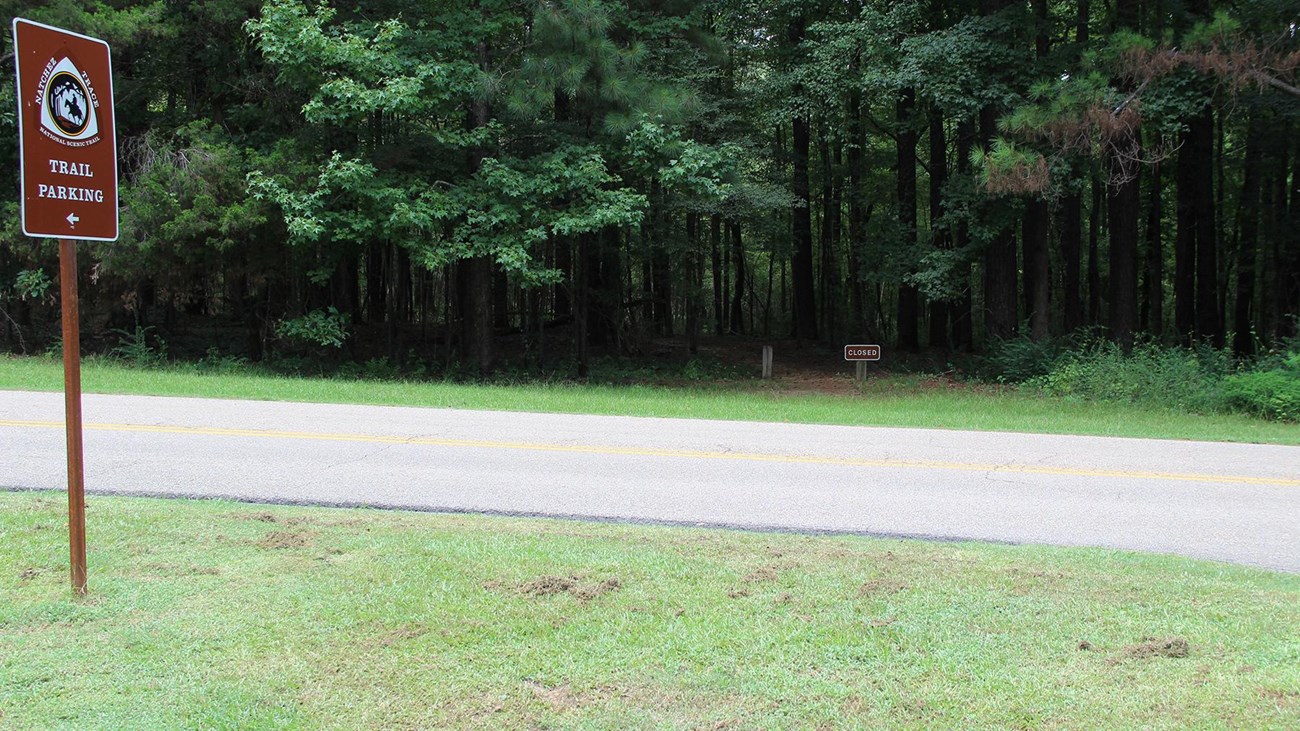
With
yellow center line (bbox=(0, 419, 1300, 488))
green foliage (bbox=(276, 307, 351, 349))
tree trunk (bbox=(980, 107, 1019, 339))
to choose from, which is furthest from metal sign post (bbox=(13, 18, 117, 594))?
tree trunk (bbox=(980, 107, 1019, 339))

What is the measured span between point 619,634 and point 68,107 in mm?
4076

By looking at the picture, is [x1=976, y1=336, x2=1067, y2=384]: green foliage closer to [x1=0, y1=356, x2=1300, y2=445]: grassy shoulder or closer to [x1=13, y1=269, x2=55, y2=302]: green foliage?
[x1=0, y1=356, x2=1300, y2=445]: grassy shoulder

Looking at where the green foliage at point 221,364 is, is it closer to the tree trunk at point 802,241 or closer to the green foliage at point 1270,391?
the tree trunk at point 802,241

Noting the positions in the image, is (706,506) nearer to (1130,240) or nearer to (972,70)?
(972,70)

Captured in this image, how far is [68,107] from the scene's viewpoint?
4.62 meters

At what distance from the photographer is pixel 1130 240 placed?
71.4 ft

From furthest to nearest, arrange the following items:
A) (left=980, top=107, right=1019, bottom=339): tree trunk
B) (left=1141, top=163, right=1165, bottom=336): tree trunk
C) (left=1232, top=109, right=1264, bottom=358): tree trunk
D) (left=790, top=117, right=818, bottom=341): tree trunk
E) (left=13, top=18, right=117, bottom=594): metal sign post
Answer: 1. (left=1141, top=163, right=1165, bottom=336): tree trunk
2. (left=790, top=117, right=818, bottom=341): tree trunk
3. (left=1232, top=109, right=1264, bottom=358): tree trunk
4. (left=980, top=107, right=1019, bottom=339): tree trunk
5. (left=13, top=18, right=117, bottom=594): metal sign post

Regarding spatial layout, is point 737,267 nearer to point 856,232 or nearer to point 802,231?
point 856,232

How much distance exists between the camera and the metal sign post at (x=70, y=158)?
4379 mm

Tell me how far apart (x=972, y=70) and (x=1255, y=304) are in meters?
30.6

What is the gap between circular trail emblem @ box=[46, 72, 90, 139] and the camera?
454 centimetres

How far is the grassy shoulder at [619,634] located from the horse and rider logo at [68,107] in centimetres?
251

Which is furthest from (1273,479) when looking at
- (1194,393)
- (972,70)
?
(972,70)

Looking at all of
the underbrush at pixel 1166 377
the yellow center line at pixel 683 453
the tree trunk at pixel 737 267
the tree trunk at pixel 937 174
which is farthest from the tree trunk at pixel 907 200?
the yellow center line at pixel 683 453
